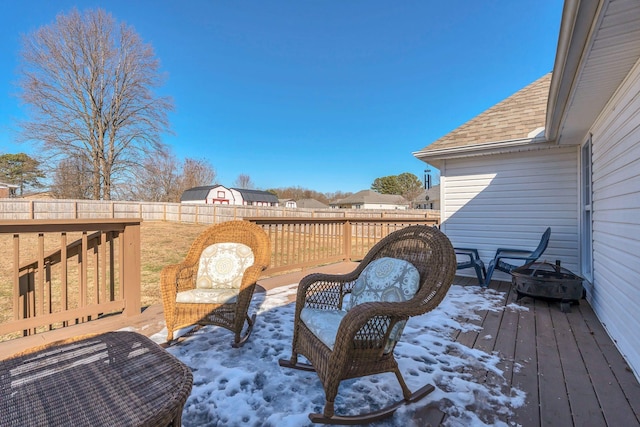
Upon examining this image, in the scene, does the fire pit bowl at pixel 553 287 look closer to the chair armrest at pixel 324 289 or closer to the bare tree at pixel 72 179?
the chair armrest at pixel 324 289

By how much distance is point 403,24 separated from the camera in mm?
7672

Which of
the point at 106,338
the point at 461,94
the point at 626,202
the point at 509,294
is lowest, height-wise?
the point at 509,294

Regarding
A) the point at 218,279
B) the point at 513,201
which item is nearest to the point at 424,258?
the point at 218,279

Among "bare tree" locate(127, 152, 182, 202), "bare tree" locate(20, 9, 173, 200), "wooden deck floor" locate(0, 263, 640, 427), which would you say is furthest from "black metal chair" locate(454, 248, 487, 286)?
"bare tree" locate(127, 152, 182, 202)

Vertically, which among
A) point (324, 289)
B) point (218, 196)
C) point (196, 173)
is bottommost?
point (324, 289)

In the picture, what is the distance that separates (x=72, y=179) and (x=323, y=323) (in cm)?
2103

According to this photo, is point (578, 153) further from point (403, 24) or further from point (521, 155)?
point (403, 24)

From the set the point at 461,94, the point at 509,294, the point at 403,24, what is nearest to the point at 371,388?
the point at 509,294

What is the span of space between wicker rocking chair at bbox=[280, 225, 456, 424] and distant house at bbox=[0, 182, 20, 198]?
91.6 ft

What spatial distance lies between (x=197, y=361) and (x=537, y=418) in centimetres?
206

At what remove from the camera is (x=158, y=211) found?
16.5m

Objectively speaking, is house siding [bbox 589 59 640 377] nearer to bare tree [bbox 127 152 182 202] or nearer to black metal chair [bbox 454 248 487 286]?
black metal chair [bbox 454 248 487 286]

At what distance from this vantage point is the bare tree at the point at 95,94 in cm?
1412

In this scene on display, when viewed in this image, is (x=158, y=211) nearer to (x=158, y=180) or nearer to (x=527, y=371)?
(x=158, y=180)
